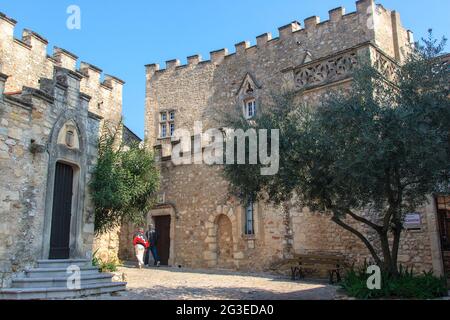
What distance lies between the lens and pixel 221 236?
48.1 feet

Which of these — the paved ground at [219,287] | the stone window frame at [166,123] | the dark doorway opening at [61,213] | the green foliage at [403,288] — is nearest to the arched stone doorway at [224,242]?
the paved ground at [219,287]

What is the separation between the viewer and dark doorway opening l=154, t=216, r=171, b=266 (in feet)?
52.7

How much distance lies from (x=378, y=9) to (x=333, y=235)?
928 cm

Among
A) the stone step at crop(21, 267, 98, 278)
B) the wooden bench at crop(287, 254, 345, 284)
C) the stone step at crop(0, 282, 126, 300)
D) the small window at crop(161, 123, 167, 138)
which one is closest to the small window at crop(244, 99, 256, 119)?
the small window at crop(161, 123, 167, 138)

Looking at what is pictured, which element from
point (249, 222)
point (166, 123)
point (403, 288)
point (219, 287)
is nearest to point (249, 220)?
point (249, 222)

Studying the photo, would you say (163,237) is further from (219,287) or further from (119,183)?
(219,287)

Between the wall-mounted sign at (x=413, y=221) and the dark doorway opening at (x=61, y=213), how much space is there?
295 inches

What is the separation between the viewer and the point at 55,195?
933 centimetres

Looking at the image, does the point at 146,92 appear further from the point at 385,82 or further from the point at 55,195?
the point at 385,82

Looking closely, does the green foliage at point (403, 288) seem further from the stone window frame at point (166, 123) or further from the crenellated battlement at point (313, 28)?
the stone window frame at point (166, 123)

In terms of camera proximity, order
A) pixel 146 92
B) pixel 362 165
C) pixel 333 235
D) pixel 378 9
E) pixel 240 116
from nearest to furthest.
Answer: pixel 362 165 → pixel 240 116 → pixel 333 235 → pixel 378 9 → pixel 146 92

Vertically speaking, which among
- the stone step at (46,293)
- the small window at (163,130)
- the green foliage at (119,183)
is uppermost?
the small window at (163,130)

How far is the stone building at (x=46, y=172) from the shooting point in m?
8.13
